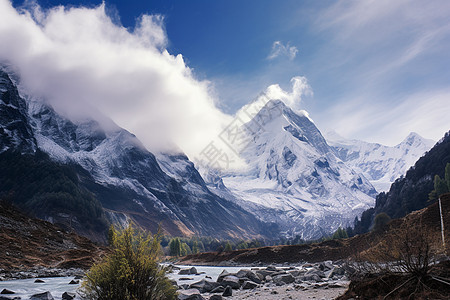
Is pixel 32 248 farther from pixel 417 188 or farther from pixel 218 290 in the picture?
pixel 417 188

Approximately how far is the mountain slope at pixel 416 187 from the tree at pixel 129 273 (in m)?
145

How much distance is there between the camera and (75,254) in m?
59.4

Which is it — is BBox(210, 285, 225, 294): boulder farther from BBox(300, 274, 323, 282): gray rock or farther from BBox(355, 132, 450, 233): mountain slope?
BBox(355, 132, 450, 233): mountain slope

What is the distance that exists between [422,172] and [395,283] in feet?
592

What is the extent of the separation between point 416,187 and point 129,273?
17387 centimetres

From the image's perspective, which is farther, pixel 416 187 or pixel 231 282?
pixel 416 187

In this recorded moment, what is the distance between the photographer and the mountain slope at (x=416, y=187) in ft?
452

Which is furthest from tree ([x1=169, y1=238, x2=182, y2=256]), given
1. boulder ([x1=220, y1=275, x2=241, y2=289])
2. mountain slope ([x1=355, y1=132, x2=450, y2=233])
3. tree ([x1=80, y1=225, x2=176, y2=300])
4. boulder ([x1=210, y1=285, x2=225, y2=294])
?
tree ([x1=80, y1=225, x2=176, y2=300])

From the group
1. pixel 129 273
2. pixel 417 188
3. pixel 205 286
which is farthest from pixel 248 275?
pixel 417 188

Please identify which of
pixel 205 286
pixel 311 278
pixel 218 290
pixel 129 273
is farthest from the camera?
pixel 311 278

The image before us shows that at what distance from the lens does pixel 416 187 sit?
502 ft

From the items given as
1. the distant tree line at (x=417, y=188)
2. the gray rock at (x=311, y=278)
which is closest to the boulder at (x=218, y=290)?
the gray rock at (x=311, y=278)

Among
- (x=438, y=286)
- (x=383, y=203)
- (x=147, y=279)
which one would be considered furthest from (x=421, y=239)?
(x=383, y=203)

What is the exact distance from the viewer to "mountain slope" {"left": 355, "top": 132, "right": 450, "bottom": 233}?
452 feet
